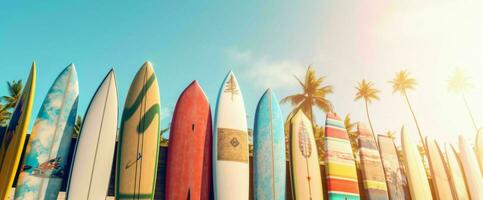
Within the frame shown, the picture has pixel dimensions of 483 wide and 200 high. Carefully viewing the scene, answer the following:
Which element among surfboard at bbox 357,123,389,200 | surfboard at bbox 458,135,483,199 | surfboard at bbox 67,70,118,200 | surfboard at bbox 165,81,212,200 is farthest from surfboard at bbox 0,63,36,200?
surfboard at bbox 458,135,483,199

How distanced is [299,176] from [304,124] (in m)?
1.72

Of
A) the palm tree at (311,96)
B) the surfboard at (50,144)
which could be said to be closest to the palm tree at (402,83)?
the palm tree at (311,96)

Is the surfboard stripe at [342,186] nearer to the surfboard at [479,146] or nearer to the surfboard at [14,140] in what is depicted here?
the surfboard at [479,146]

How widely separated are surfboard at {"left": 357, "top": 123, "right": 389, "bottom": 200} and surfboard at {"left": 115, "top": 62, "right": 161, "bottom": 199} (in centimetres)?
609

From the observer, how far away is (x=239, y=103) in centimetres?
892

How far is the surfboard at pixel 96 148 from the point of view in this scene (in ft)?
21.4

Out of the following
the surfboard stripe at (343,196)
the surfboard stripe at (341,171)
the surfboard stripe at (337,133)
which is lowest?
the surfboard stripe at (343,196)

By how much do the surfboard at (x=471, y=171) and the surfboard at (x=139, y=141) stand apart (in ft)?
36.2

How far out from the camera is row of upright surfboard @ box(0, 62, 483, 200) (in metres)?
6.64

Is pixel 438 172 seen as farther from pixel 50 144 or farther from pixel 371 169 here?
pixel 50 144

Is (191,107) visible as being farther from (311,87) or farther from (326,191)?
(311,87)

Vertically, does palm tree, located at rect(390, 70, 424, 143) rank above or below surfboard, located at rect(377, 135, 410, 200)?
above

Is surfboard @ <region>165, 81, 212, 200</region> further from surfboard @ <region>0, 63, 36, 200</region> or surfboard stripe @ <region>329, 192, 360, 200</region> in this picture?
surfboard stripe @ <region>329, 192, 360, 200</region>

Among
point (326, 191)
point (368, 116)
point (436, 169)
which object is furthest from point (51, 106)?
point (368, 116)
